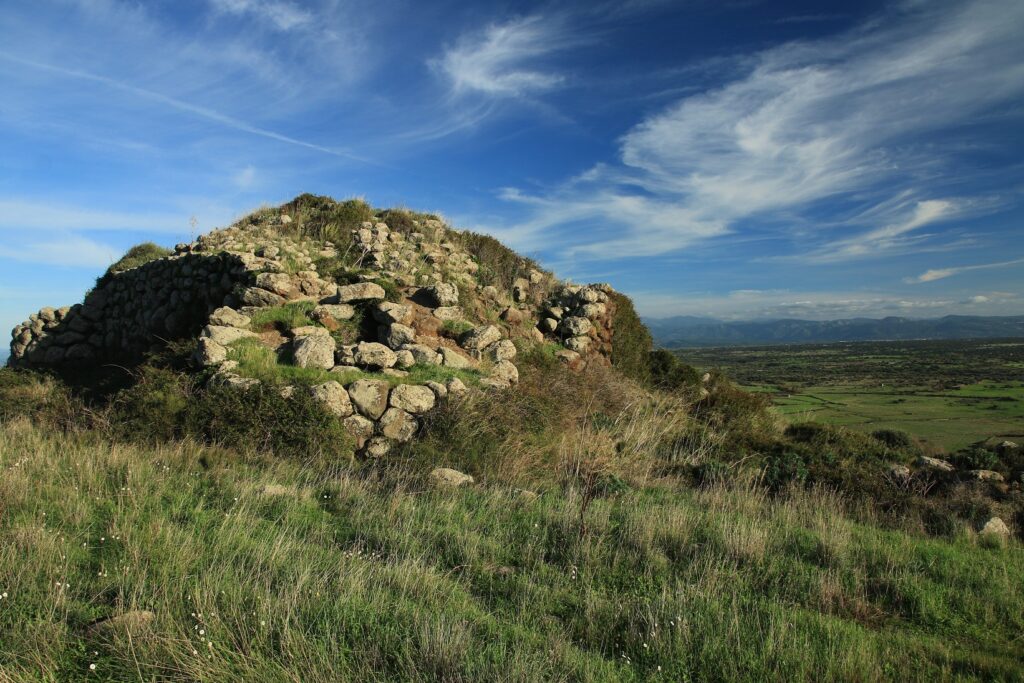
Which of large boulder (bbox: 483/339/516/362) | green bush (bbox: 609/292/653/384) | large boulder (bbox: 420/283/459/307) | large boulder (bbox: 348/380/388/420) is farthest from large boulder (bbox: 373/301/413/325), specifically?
green bush (bbox: 609/292/653/384)

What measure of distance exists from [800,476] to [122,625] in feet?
36.1

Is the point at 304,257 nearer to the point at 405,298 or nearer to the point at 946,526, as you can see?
the point at 405,298

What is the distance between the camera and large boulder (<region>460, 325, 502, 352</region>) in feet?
45.9

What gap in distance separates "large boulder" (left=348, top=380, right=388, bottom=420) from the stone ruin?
0.02 meters

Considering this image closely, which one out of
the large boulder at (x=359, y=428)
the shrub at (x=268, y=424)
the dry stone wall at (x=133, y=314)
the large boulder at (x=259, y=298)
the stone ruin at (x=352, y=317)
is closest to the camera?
the shrub at (x=268, y=424)

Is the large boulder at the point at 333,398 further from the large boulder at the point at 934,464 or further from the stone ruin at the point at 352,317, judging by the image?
the large boulder at the point at 934,464

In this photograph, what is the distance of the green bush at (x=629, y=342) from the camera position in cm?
1812

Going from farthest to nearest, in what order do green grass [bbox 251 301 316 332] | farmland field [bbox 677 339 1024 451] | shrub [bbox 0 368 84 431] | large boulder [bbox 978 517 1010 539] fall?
farmland field [bbox 677 339 1024 451]
green grass [bbox 251 301 316 332]
shrub [bbox 0 368 84 431]
large boulder [bbox 978 517 1010 539]

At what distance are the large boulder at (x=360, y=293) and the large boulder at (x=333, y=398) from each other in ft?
13.5

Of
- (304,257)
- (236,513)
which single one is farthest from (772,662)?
(304,257)

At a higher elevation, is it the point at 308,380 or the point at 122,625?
the point at 308,380

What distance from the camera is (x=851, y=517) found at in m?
8.57

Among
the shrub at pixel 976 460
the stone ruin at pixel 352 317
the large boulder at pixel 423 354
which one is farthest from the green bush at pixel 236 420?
the shrub at pixel 976 460

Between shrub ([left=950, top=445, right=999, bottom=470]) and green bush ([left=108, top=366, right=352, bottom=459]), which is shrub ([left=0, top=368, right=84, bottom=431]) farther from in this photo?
shrub ([left=950, top=445, right=999, bottom=470])
